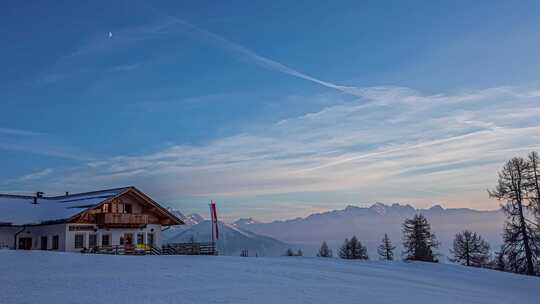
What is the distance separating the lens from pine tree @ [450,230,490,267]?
59.5 meters

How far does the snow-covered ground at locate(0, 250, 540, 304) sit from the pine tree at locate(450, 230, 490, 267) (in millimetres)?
23679

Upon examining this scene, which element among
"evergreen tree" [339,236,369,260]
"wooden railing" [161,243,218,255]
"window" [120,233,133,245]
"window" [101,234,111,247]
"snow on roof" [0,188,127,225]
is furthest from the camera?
"evergreen tree" [339,236,369,260]

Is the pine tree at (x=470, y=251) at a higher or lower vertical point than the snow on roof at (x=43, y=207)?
lower

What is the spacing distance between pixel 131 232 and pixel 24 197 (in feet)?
42.1

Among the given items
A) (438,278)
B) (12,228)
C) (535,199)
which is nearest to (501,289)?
(438,278)

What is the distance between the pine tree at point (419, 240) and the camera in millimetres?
60125

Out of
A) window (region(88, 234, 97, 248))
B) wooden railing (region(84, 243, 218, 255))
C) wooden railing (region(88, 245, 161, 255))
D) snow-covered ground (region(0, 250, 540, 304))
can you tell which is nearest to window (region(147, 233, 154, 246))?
wooden railing (region(84, 243, 218, 255))

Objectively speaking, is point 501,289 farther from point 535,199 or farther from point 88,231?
point 88,231

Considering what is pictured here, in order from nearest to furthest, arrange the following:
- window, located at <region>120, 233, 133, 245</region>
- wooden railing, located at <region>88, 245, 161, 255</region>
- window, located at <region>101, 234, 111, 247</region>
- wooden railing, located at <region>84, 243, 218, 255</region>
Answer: wooden railing, located at <region>88, 245, 161, 255</region> → wooden railing, located at <region>84, 243, 218, 255</region> → window, located at <region>101, 234, 111, 247</region> → window, located at <region>120, 233, 133, 245</region>

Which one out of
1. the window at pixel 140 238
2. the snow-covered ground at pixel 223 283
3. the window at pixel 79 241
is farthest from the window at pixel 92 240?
the snow-covered ground at pixel 223 283

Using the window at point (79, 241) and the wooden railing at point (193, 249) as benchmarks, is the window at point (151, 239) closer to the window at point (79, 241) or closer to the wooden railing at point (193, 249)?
the wooden railing at point (193, 249)

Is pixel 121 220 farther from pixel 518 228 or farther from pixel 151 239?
pixel 518 228

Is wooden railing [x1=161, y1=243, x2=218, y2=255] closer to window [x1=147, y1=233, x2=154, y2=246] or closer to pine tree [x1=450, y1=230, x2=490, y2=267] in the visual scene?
window [x1=147, y1=233, x2=154, y2=246]

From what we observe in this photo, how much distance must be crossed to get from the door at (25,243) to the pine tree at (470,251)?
49.1m
